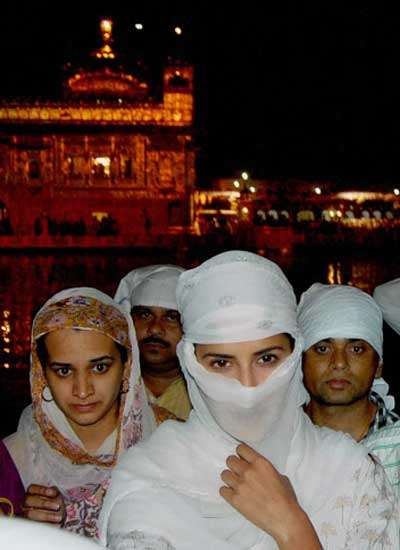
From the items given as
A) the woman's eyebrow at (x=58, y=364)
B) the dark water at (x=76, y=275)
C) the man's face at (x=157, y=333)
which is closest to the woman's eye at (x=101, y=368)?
the woman's eyebrow at (x=58, y=364)

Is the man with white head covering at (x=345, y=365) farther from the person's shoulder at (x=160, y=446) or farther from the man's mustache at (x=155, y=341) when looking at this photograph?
the man's mustache at (x=155, y=341)

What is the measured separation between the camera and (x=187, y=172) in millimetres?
38656

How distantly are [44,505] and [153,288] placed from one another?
2.41m

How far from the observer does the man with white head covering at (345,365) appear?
135 inches

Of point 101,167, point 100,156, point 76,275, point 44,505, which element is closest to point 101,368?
point 44,505

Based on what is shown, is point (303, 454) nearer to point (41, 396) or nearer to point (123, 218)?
point (41, 396)

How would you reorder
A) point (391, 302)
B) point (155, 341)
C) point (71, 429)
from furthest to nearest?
1. point (155, 341)
2. point (391, 302)
3. point (71, 429)

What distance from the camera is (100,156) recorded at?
39.7 m

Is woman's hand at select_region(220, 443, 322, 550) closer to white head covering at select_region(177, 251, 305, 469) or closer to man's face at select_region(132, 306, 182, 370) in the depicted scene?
white head covering at select_region(177, 251, 305, 469)

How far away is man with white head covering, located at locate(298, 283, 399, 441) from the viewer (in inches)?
135

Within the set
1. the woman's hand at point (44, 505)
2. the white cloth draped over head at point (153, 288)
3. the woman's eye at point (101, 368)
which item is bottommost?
the woman's hand at point (44, 505)

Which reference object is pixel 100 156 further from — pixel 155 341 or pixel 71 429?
pixel 71 429

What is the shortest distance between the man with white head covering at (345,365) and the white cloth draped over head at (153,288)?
148 cm

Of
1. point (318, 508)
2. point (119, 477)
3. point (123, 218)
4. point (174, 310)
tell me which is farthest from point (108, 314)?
point (123, 218)
